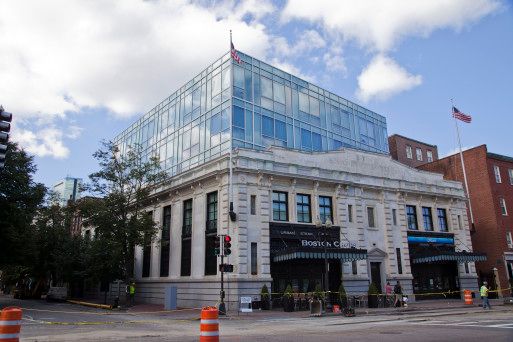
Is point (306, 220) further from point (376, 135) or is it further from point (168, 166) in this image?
point (376, 135)

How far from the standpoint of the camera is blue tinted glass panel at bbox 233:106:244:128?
1398 inches

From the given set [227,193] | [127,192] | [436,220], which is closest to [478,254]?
[436,220]

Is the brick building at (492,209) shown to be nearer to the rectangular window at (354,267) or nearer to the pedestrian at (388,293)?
the pedestrian at (388,293)

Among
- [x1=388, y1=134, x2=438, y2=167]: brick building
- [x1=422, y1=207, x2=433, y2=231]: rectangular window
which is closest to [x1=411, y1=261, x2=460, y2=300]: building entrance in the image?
[x1=422, y1=207, x2=433, y2=231]: rectangular window

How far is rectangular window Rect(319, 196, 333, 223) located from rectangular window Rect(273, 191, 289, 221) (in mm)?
3191

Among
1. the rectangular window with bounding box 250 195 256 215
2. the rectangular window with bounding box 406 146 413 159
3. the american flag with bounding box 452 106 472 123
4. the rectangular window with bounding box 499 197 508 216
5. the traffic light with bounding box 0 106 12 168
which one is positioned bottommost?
Result: the traffic light with bounding box 0 106 12 168

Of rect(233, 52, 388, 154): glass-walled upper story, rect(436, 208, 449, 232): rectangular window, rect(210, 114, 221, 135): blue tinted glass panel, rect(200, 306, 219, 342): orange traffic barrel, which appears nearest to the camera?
rect(200, 306, 219, 342): orange traffic barrel

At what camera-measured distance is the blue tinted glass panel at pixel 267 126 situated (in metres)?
37.8

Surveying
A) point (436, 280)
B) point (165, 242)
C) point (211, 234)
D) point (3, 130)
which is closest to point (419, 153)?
point (436, 280)

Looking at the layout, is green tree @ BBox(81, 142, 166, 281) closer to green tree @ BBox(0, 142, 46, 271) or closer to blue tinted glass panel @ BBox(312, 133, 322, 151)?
green tree @ BBox(0, 142, 46, 271)

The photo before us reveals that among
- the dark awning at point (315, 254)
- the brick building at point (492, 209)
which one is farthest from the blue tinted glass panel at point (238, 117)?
the brick building at point (492, 209)

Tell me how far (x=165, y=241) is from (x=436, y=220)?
25.1m

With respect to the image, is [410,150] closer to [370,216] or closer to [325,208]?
[370,216]

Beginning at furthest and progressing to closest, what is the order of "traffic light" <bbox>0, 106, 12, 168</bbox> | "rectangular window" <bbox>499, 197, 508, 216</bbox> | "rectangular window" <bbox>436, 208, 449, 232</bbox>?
"rectangular window" <bbox>499, 197, 508, 216</bbox> < "rectangular window" <bbox>436, 208, 449, 232</bbox> < "traffic light" <bbox>0, 106, 12, 168</bbox>
